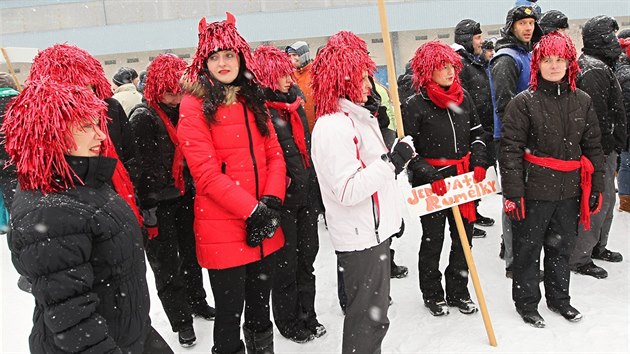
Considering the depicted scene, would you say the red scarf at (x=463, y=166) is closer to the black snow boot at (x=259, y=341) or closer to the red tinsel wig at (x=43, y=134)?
the black snow boot at (x=259, y=341)

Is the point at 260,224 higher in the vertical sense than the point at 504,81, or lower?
lower

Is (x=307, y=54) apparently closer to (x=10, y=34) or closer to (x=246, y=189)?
(x=246, y=189)

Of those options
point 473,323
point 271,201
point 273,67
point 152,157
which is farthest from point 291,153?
point 473,323

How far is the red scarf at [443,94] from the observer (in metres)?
3.84

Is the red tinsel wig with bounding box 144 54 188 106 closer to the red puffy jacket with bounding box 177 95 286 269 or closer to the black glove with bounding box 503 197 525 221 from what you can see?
the red puffy jacket with bounding box 177 95 286 269

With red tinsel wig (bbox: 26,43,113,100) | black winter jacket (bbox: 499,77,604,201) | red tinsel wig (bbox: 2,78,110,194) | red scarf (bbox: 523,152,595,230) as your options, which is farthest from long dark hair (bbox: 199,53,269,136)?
red scarf (bbox: 523,152,595,230)

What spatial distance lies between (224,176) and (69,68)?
3.70 ft

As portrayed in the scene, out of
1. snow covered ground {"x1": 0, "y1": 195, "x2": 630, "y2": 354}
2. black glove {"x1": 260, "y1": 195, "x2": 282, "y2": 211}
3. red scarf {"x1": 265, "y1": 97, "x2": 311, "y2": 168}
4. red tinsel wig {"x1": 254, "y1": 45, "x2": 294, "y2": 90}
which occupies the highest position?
red tinsel wig {"x1": 254, "y1": 45, "x2": 294, "y2": 90}

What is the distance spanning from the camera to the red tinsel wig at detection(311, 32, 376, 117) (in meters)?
2.89

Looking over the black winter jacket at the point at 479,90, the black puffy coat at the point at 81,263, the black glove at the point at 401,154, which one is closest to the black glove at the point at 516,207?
the black glove at the point at 401,154

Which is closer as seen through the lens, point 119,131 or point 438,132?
point 119,131

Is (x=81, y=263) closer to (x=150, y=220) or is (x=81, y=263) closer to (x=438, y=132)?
(x=150, y=220)

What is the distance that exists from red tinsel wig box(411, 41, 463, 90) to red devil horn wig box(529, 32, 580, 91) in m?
0.55

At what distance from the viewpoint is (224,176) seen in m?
2.88
